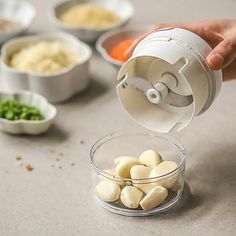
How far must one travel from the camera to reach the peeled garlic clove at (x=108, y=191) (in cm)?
91

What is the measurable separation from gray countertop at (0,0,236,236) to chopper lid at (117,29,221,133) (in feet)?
0.35

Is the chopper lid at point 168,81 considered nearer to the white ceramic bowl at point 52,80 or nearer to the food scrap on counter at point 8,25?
the white ceramic bowl at point 52,80

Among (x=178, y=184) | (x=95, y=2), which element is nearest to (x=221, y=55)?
(x=178, y=184)

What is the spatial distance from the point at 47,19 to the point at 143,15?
255 mm

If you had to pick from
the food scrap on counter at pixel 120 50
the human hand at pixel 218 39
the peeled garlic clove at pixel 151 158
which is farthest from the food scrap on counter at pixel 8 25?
the peeled garlic clove at pixel 151 158

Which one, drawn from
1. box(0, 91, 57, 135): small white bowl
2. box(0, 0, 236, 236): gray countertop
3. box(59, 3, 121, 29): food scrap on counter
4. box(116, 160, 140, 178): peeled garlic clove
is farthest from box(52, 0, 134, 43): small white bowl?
box(116, 160, 140, 178): peeled garlic clove

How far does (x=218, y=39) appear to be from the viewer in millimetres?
1042

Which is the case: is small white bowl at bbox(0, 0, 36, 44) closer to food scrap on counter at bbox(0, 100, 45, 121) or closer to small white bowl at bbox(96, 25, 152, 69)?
small white bowl at bbox(96, 25, 152, 69)

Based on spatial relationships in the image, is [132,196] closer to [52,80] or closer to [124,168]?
[124,168]

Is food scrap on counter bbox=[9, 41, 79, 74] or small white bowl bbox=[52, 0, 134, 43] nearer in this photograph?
food scrap on counter bbox=[9, 41, 79, 74]

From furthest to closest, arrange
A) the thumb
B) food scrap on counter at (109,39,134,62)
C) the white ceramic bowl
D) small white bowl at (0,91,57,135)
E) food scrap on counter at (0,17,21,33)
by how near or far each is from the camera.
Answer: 1. food scrap on counter at (0,17,21,33)
2. food scrap on counter at (109,39,134,62)
3. the white ceramic bowl
4. small white bowl at (0,91,57,135)
5. the thumb

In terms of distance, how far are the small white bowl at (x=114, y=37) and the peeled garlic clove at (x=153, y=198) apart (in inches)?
18.4

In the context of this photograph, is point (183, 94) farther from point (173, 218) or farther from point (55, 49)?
point (55, 49)

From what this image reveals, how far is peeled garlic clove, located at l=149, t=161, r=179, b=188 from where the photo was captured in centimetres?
90
